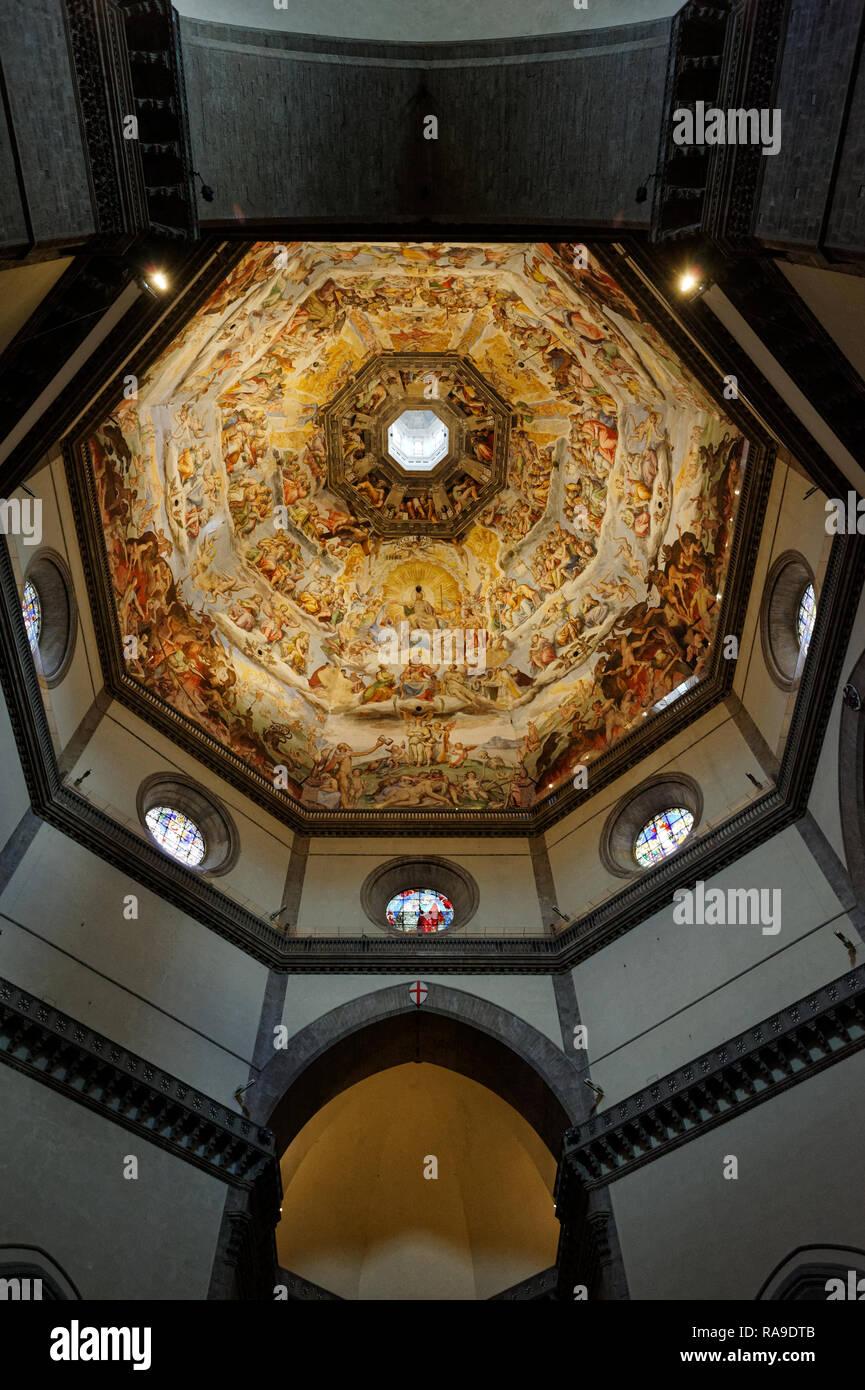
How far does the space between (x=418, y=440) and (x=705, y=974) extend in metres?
18.2

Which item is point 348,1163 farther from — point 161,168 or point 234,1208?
point 161,168

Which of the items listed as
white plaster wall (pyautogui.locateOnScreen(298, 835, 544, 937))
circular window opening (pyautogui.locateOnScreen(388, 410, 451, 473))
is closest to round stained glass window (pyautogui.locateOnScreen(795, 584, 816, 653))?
white plaster wall (pyautogui.locateOnScreen(298, 835, 544, 937))

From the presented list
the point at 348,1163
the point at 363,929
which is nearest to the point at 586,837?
the point at 363,929

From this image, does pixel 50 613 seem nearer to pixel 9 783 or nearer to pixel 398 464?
pixel 9 783

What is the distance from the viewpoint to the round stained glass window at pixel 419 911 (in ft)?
67.8

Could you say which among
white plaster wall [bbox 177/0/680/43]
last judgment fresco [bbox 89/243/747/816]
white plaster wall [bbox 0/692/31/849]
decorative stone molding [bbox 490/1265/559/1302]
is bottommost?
decorative stone molding [bbox 490/1265/559/1302]

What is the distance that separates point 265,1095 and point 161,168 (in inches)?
538

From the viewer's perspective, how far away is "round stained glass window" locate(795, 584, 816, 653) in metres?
17.4

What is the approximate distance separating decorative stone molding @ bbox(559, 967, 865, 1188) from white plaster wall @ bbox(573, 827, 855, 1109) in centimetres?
47

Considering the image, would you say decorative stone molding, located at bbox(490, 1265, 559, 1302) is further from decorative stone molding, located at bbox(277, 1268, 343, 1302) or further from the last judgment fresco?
the last judgment fresco

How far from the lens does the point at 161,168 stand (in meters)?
11.6

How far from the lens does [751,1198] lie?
13.3 metres

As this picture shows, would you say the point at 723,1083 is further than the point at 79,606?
No

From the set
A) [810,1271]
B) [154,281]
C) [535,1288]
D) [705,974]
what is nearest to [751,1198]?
[810,1271]
